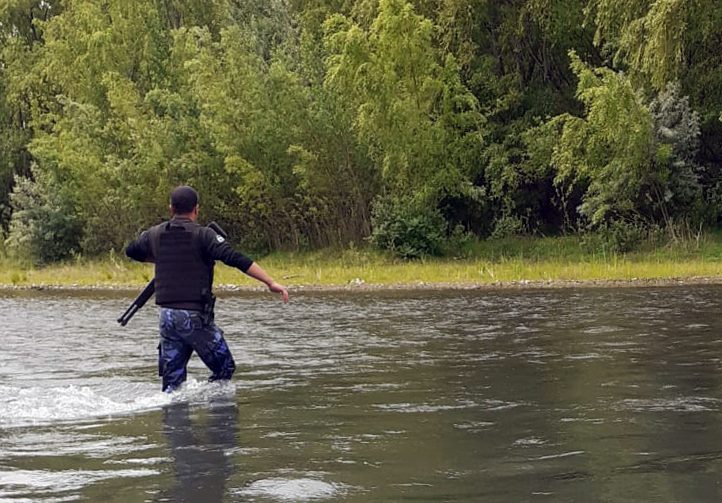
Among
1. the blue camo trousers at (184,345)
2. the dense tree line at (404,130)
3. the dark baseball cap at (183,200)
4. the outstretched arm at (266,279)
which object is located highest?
the dense tree line at (404,130)

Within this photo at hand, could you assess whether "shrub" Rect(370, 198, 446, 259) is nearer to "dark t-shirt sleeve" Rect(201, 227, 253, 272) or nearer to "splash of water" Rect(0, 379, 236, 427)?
"splash of water" Rect(0, 379, 236, 427)

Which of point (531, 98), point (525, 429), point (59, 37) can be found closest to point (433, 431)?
point (525, 429)

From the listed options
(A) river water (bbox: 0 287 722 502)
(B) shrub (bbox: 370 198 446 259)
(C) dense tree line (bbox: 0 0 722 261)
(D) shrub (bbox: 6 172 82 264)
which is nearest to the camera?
(A) river water (bbox: 0 287 722 502)

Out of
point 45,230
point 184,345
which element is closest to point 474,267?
point 45,230

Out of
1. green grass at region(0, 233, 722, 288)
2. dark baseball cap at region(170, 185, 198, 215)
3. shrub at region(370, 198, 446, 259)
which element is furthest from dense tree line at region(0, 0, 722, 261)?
dark baseball cap at region(170, 185, 198, 215)

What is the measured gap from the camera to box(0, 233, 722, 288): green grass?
2647cm

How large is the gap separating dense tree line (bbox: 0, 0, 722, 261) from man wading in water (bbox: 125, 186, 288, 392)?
20.3 metres

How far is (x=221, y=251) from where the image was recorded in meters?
9.07

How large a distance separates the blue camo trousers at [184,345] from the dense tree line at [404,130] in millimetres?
20303

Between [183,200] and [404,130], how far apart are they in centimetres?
2352

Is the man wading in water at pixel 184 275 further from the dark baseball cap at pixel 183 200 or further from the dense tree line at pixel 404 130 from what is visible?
the dense tree line at pixel 404 130

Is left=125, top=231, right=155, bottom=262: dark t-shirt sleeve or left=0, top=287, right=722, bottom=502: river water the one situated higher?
left=125, top=231, right=155, bottom=262: dark t-shirt sleeve

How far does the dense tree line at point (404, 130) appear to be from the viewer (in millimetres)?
29641

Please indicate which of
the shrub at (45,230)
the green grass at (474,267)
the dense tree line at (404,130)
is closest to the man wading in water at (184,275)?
the green grass at (474,267)
